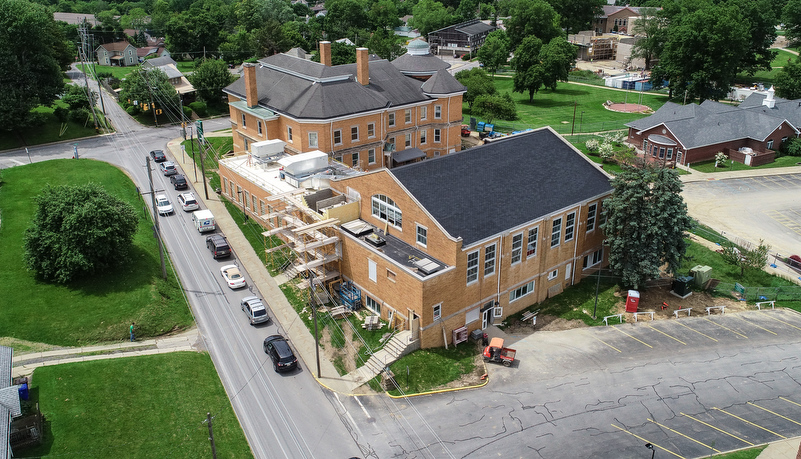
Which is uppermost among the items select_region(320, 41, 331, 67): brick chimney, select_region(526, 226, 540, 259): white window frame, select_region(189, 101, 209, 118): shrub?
select_region(320, 41, 331, 67): brick chimney

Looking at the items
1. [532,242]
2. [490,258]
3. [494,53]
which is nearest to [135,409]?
[490,258]

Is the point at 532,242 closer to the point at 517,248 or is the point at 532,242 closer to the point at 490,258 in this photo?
the point at 517,248

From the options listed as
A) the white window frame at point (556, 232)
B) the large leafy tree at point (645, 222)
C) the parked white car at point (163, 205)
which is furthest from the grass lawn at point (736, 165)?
the parked white car at point (163, 205)

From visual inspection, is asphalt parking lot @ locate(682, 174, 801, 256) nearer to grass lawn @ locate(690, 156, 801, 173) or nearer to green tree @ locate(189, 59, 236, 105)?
grass lawn @ locate(690, 156, 801, 173)

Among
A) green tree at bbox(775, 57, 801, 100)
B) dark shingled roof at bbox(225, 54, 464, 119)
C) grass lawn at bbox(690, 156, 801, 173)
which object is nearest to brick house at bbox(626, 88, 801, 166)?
grass lawn at bbox(690, 156, 801, 173)

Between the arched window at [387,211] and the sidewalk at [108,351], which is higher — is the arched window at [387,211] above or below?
above

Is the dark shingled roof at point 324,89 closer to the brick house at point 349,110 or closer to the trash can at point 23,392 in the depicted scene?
the brick house at point 349,110
